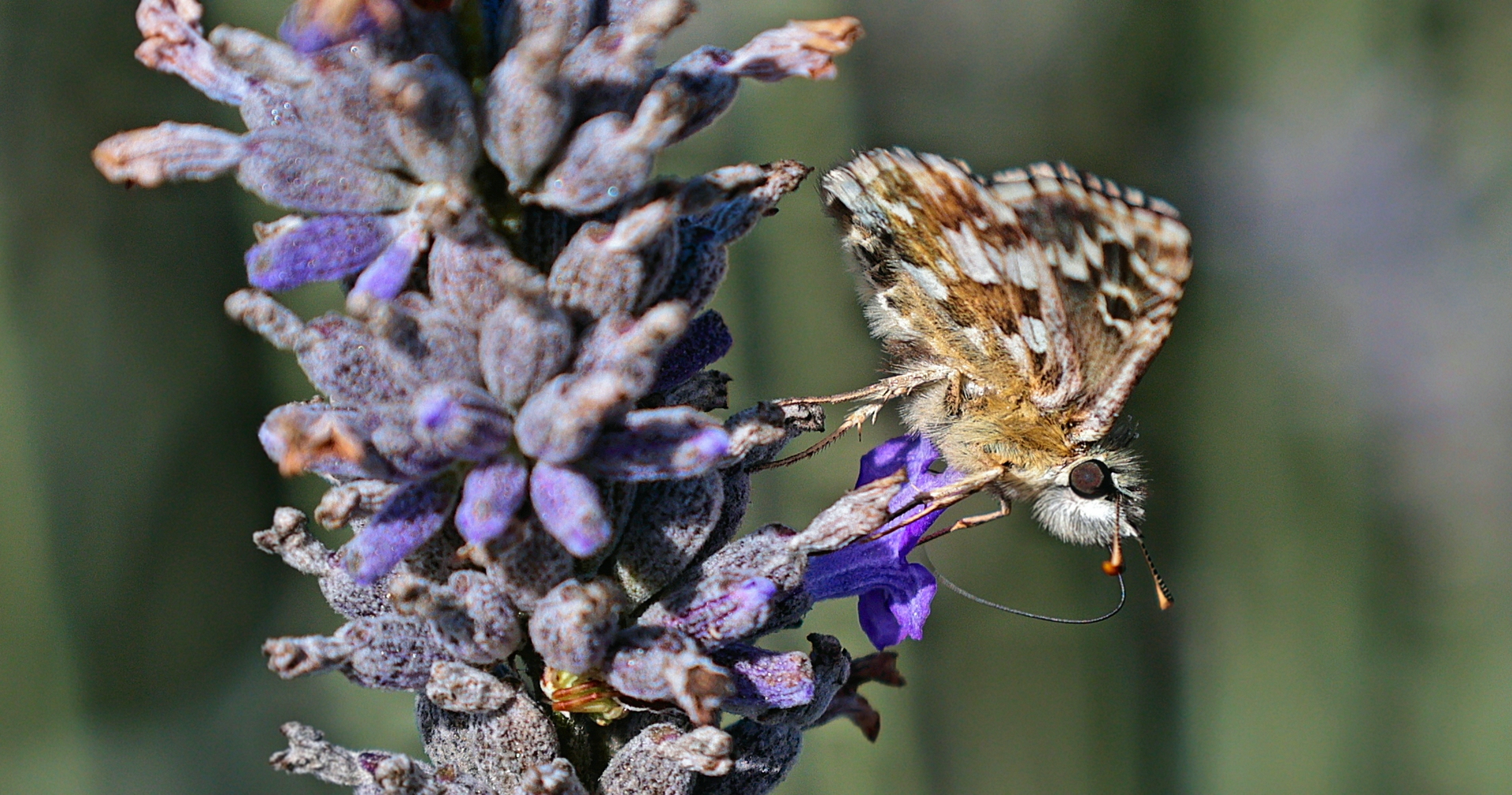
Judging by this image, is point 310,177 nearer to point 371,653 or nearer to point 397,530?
point 397,530

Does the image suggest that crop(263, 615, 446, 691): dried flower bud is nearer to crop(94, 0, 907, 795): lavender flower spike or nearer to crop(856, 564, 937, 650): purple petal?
crop(94, 0, 907, 795): lavender flower spike

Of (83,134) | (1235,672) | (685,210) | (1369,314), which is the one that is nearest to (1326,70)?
(1369,314)

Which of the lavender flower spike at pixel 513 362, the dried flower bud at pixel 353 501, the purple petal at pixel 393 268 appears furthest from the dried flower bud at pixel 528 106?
the dried flower bud at pixel 353 501

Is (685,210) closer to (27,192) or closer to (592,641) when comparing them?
(592,641)

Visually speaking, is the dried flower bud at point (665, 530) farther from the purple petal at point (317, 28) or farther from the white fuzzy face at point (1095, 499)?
the white fuzzy face at point (1095, 499)

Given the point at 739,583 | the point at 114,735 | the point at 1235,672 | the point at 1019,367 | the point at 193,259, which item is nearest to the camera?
the point at 739,583

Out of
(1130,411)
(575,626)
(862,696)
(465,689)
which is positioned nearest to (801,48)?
(575,626)

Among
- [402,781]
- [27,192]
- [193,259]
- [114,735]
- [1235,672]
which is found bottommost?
[1235,672]
